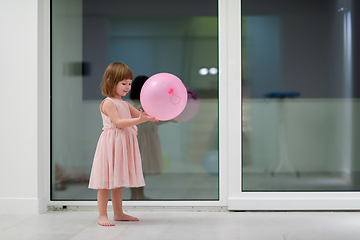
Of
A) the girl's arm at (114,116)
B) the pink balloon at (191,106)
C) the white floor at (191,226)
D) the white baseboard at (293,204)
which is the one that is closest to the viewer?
the white floor at (191,226)

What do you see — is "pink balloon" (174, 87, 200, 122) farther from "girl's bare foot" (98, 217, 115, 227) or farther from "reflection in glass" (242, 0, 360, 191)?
"girl's bare foot" (98, 217, 115, 227)

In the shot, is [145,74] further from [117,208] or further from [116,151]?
[117,208]

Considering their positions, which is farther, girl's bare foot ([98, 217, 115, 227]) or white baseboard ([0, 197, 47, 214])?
white baseboard ([0, 197, 47, 214])

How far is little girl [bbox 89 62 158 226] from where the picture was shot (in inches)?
89.0

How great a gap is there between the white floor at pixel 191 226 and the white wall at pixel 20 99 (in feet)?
0.94

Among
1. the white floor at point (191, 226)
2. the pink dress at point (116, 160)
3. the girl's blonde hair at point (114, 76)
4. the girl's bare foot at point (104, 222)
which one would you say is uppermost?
the girl's blonde hair at point (114, 76)

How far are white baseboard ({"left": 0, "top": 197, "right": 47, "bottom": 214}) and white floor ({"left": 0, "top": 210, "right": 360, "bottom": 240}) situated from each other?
0.08 metres

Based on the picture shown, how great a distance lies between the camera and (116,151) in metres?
2.27

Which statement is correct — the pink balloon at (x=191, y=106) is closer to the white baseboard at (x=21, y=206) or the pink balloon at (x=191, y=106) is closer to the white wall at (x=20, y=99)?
the white wall at (x=20, y=99)

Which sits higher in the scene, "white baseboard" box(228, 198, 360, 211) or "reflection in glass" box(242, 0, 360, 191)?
"reflection in glass" box(242, 0, 360, 191)

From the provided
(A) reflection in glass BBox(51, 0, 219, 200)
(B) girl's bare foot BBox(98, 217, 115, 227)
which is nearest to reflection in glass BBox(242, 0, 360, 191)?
(A) reflection in glass BBox(51, 0, 219, 200)

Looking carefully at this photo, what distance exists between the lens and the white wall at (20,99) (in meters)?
2.68

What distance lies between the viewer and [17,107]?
269 cm

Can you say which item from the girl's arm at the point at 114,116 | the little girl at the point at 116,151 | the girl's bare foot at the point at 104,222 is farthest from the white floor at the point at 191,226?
the girl's arm at the point at 114,116
